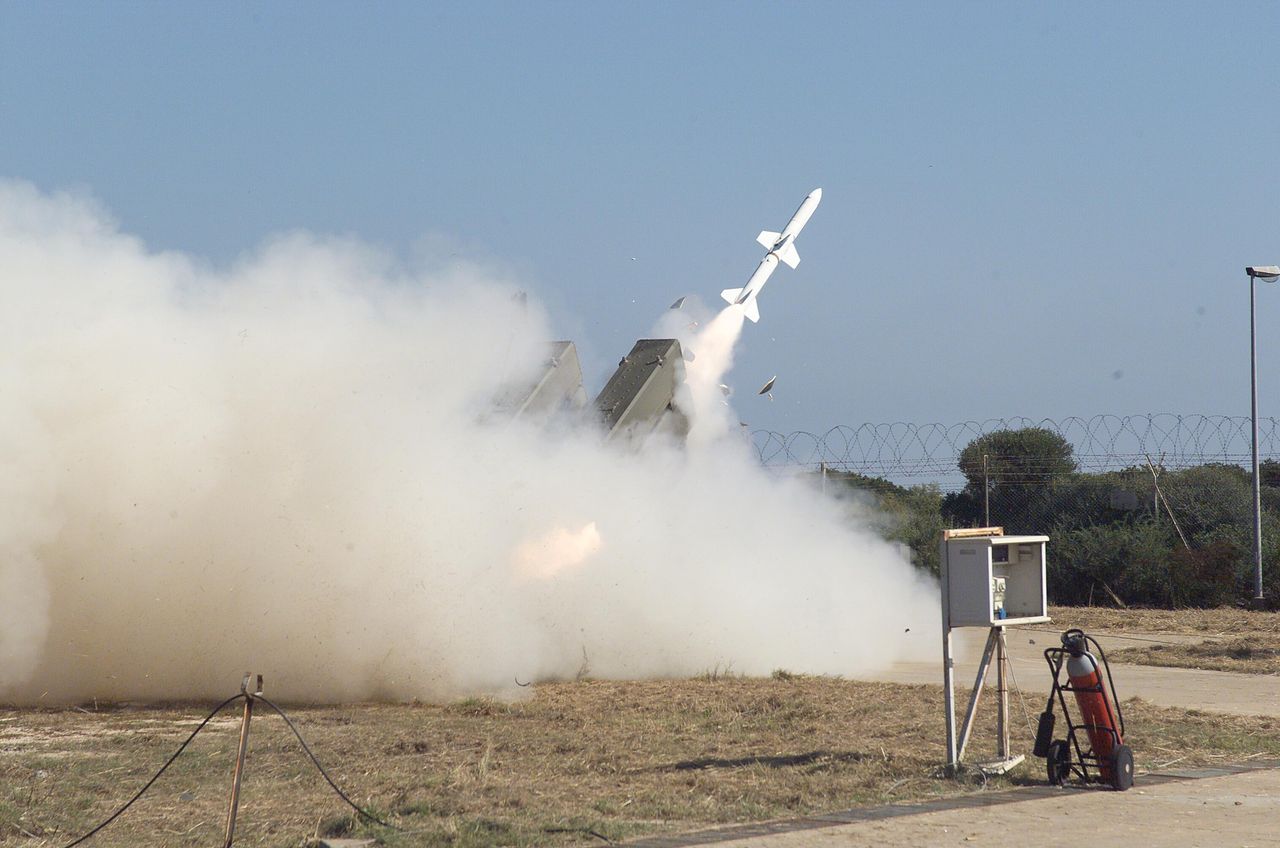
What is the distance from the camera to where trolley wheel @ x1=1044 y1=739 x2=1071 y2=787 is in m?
9.66

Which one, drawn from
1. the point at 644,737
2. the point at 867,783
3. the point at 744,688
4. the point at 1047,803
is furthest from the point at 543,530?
the point at 1047,803

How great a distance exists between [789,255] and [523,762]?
13.6m

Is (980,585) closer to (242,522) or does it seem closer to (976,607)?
(976,607)

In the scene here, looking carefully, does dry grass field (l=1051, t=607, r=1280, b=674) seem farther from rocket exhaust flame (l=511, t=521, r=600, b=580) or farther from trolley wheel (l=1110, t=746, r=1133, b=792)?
trolley wheel (l=1110, t=746, r=1133, b=792)

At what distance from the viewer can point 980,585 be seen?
10.2 meters

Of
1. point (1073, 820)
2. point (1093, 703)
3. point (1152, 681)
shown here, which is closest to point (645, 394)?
point (1152, 681)

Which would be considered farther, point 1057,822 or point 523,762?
point 523,762

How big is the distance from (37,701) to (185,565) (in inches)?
80.0

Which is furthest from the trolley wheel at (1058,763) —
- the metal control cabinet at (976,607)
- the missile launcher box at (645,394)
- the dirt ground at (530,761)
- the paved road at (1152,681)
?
the missile launcher box at (645,394)

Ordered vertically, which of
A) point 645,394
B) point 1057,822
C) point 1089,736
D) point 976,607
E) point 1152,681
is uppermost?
point 645,394

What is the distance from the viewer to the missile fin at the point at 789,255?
75.1ft

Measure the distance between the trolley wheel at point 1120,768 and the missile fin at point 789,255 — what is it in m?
14.2

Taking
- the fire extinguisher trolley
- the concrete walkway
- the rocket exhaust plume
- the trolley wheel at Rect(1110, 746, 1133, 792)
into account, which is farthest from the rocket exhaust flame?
the trolley wheel at Rect(1110, 746, 1133, 792)

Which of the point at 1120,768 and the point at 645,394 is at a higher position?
the point at 645,394
